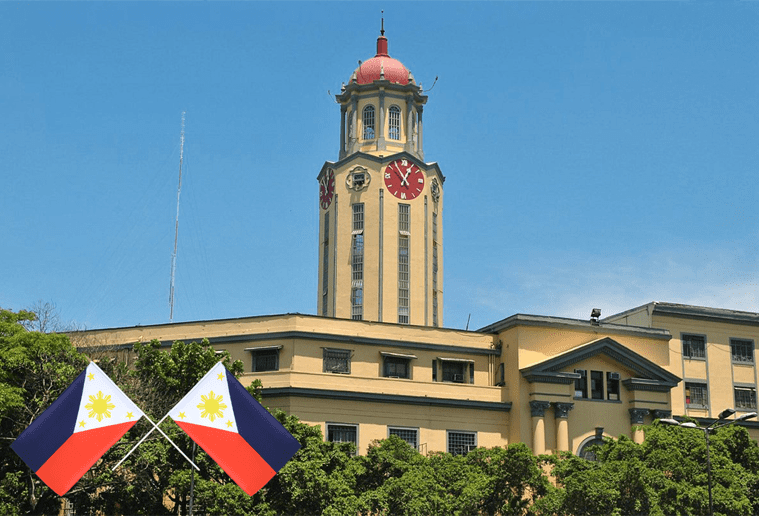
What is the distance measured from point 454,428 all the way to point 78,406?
3441 centimetres

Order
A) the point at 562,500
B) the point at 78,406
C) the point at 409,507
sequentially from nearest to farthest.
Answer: the point at 78,406
the point at 409,507
the point at 562,500

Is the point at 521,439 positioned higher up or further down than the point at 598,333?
further down

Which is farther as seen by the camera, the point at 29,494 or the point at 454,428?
the point at 454,428

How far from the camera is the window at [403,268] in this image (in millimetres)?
77375

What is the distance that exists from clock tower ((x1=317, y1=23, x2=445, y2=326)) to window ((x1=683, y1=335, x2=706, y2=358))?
19.0 metres

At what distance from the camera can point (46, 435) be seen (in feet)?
96.8

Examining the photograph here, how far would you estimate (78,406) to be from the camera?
97.8ft

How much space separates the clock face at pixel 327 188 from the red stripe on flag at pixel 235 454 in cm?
5163

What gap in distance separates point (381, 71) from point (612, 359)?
3284 centimetres

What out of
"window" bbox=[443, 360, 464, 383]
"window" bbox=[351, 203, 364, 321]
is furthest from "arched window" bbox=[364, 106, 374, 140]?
"window" bbox=[443, 360, 464, 383]

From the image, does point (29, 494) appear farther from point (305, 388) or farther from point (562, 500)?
point (562, 500)

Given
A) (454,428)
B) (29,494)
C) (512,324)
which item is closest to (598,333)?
(512,324)

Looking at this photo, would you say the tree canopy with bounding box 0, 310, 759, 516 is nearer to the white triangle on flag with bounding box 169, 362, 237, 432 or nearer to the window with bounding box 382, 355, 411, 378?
the window with bounding box 382, 355, 411, 378

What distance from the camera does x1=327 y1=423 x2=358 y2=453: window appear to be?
58188 millimetres
